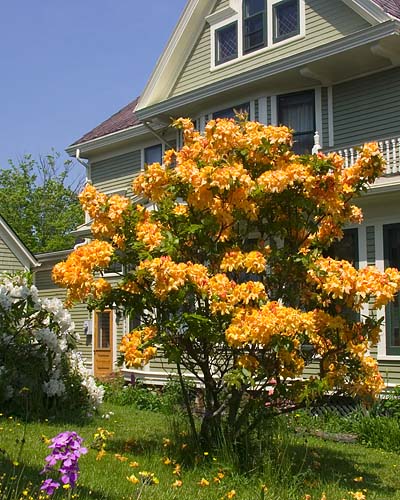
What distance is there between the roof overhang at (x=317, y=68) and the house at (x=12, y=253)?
8.35m

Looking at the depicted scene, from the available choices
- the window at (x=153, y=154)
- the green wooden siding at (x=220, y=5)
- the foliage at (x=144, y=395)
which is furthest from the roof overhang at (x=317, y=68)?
the foliage at (x=144, y=395)

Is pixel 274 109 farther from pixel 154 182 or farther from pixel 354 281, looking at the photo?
pixel 354 281

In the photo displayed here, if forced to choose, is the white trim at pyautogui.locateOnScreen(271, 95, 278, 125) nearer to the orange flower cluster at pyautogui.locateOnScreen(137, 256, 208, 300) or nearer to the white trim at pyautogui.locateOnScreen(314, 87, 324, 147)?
the white trim at pyautogui.locateOnScreen(314, 87, 324, 147)

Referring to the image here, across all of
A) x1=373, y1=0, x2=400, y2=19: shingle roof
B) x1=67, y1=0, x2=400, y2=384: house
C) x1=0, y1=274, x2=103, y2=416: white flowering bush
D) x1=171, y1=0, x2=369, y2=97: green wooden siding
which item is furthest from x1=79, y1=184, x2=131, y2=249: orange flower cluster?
x1=171, y1=0, x2=369, y2=97: green wooden siding

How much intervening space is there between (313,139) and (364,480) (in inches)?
384

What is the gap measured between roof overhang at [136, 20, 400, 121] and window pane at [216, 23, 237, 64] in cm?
128

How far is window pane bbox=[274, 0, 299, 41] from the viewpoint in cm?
1639

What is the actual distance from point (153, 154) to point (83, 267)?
1406 centimetres

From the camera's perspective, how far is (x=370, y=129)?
49.5 feet

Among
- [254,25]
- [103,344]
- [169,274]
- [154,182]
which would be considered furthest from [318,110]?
[169,274]

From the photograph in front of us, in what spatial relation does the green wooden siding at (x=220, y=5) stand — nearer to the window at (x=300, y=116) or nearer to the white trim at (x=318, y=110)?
the window at (x=300, y=116)

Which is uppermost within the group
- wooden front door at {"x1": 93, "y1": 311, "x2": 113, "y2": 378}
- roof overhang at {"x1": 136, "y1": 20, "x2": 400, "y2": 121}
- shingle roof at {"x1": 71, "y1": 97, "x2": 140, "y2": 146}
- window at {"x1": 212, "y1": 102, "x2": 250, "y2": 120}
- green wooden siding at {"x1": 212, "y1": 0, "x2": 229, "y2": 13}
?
green wooden siding at {"x1": 212, "y1": 0, "x2": 229, "y2": 13}

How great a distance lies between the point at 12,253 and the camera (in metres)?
23.5

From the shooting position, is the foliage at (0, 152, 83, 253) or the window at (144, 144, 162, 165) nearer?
the window at (144, 144, 162, 165)
